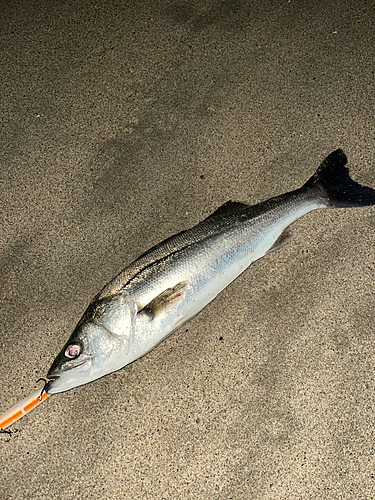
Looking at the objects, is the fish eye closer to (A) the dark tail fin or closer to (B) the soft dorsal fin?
(B) the soft dorsal fin

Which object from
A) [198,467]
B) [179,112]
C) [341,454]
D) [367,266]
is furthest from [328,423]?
[179,112]

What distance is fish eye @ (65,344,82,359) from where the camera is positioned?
8.95 ft

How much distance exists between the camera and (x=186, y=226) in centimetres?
343

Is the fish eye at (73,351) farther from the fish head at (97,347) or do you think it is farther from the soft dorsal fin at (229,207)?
the soft dorsal fin at (229,207)

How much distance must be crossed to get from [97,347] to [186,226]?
118cm

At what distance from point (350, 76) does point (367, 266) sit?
1.63 m

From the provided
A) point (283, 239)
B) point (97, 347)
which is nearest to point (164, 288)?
point (97, 347)

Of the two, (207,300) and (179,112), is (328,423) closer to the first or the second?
(207,300)

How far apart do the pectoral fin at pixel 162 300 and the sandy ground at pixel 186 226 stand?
468 mm

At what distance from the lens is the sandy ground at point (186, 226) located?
304 centimetres

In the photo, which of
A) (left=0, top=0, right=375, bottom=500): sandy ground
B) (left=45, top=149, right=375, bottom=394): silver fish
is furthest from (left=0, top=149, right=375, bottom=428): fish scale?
(left=0, top=0, right=375, bottom=500): sandy ground

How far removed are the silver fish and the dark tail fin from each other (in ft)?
0.58

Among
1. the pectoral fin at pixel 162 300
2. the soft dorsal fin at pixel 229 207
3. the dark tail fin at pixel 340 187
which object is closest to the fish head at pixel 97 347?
the pectoral fin at pixel 162 300

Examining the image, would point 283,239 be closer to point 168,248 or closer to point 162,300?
point 168,248
